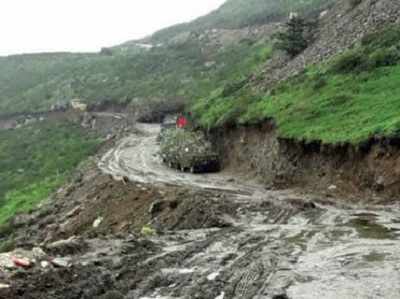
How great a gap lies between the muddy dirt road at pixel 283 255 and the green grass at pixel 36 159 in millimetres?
31370

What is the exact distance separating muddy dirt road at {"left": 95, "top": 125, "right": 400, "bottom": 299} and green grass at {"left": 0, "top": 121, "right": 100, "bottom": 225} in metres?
31.4

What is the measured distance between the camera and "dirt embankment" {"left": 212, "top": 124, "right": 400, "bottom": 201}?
28.3m

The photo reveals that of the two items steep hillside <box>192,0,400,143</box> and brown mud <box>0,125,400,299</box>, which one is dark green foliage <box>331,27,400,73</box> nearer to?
steep hillside <box>192,0,400,143</box>

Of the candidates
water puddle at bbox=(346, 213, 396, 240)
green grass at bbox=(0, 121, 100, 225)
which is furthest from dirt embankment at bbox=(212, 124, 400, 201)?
green grass at bbox=(0, 121, 100, 225)

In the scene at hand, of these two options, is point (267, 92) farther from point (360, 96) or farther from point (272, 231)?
point (272, 231)

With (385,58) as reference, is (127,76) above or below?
below

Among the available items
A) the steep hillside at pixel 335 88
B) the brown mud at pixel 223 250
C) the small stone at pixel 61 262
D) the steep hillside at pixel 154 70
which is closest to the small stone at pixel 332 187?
the brown mud at pixel 223 250

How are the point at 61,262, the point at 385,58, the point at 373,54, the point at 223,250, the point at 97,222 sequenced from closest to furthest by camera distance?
the point at 61,262, the point at 223,250, the point at 97,222, the point at 385,58, the point at 373,54

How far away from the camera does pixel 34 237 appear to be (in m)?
39.0

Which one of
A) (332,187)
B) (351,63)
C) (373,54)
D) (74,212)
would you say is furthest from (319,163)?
(74,212)

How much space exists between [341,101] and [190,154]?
11.7 m

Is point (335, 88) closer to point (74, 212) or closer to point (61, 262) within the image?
point (74, 212)

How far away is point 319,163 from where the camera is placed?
33.7 m

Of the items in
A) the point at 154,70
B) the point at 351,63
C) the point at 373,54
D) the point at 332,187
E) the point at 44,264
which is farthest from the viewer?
the point at 154,70
